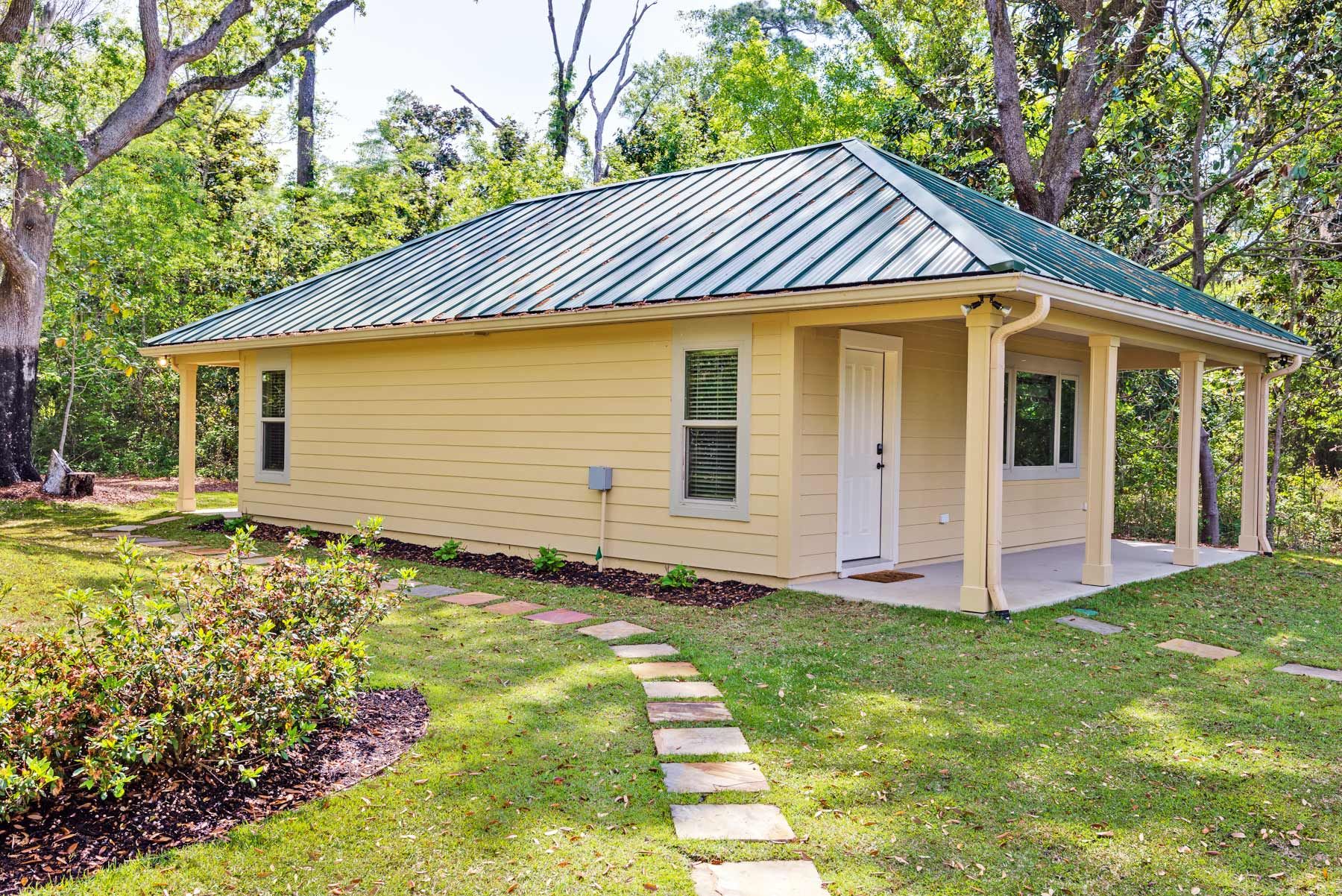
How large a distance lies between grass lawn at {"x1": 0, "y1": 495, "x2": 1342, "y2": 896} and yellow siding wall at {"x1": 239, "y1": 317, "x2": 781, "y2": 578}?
1531 millimetres

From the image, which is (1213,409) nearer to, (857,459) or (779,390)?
(857,459)

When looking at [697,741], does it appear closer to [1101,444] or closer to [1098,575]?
[1101,444]

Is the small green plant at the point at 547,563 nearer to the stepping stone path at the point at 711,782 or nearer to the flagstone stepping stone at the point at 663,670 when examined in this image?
the stepping stone path at the point at 711,782

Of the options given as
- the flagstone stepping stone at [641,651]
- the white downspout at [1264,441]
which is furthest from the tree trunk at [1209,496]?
the flagstone stepping stone at [641,651]

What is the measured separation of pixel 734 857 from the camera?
9.64ft

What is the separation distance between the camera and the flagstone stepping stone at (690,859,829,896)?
107 inches

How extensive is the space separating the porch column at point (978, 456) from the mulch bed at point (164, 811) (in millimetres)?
4107

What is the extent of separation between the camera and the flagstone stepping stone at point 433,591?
734 centimetres

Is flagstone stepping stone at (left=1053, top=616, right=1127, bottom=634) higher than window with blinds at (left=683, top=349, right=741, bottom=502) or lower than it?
lower

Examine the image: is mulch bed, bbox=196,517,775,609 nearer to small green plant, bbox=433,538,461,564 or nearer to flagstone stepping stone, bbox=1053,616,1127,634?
small green plant, bbox=433,538,461,564

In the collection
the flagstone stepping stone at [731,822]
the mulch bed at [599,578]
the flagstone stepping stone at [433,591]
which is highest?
the mulch bed at [599,578]

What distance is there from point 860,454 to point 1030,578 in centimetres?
180

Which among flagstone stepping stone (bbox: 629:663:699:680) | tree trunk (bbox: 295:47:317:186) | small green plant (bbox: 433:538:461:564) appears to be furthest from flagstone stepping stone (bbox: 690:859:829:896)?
tree trunk (bbox: 295:47:317:186)

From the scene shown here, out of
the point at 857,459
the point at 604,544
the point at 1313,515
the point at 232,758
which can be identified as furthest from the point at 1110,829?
the point at 1313,515
